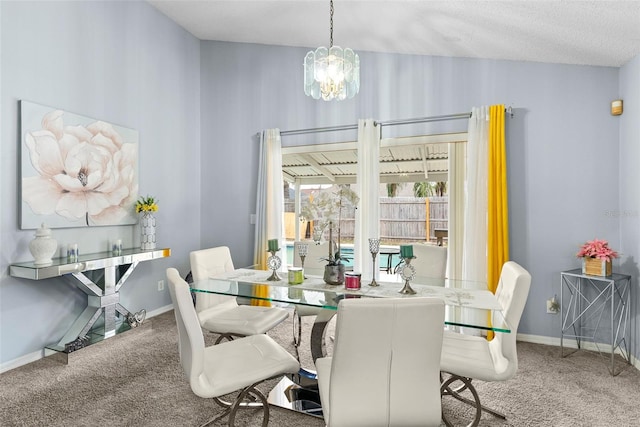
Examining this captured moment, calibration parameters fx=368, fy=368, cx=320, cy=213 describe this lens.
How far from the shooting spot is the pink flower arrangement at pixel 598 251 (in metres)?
2.94

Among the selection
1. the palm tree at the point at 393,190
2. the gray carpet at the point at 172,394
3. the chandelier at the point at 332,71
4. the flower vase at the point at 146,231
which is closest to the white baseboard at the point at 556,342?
the gray carpet at the point at 172,394

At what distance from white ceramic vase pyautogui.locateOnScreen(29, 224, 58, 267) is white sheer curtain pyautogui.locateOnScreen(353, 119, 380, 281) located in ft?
9.31

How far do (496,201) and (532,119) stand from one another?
2.77 ft

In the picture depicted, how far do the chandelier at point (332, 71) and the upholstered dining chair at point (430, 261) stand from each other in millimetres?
1401

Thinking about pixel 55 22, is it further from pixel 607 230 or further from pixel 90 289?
pixel 607 230

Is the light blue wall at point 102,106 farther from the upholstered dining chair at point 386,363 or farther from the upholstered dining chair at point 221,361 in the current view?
the upholstered dining chair at point 386,363

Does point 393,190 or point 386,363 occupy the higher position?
point 393,190

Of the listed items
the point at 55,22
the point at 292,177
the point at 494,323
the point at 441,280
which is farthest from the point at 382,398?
the point at 292,177

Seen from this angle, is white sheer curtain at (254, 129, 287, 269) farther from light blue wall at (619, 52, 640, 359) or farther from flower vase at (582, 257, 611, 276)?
light blue wall at (619, 52, 640, 359)

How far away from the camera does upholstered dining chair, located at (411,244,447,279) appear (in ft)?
9.67

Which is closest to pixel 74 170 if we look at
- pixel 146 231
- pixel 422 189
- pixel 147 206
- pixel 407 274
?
pixel 147 206

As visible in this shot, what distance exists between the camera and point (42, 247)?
2.82 meters

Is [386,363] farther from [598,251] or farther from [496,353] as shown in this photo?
[598,251]

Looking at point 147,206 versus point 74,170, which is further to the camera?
point 147,206
